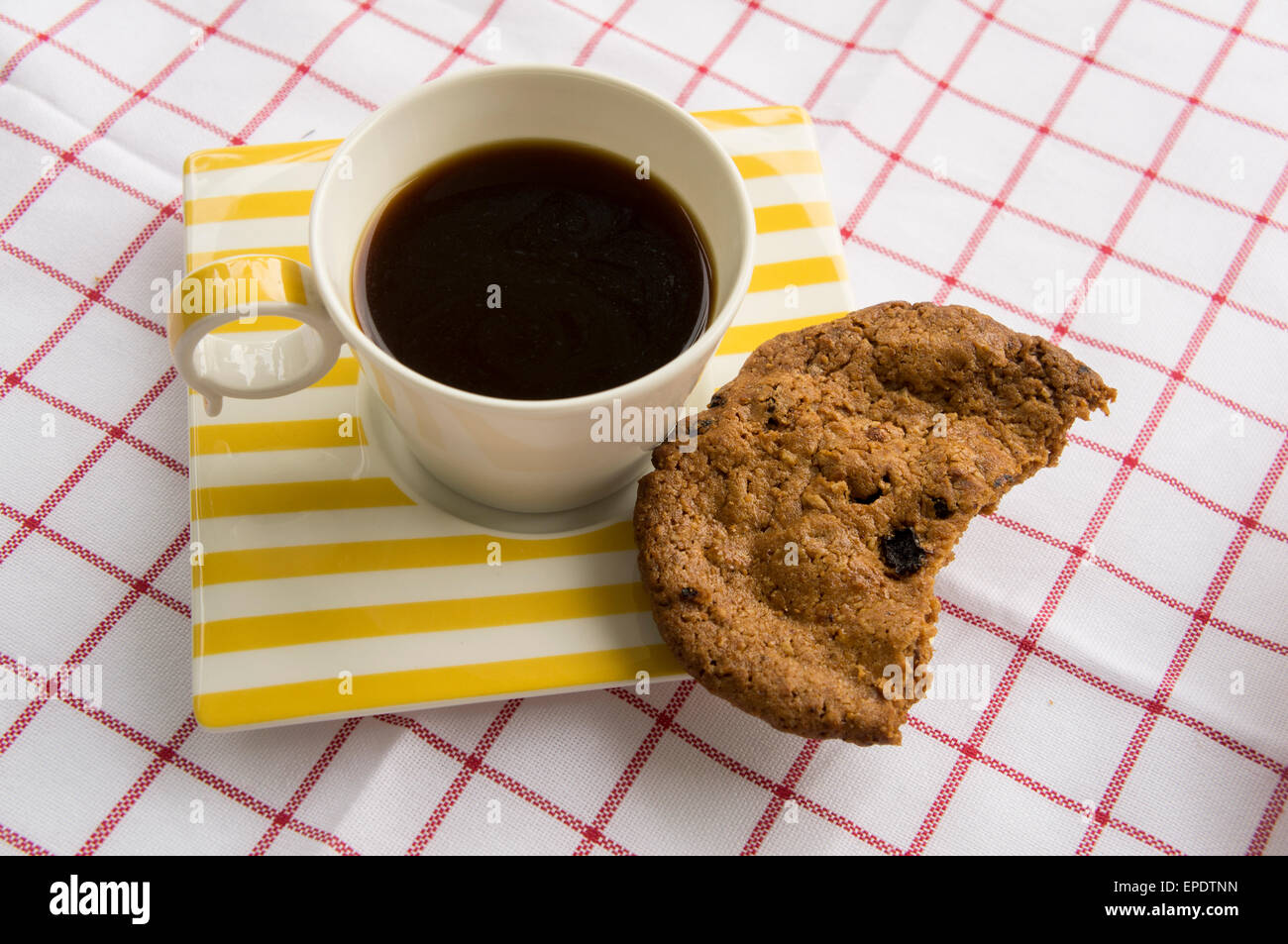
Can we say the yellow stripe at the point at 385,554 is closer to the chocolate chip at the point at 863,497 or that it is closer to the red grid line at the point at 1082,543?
the chocolate chip at the point at 863,497

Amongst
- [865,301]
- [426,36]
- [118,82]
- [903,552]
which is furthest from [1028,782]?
[118,82]

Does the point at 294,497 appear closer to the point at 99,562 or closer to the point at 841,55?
the point at 99,562

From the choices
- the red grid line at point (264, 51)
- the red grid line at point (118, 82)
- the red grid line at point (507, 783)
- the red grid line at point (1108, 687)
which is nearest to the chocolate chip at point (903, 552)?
the red grid line at point (1108, 687)

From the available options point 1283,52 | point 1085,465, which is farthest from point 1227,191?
point 1085,465

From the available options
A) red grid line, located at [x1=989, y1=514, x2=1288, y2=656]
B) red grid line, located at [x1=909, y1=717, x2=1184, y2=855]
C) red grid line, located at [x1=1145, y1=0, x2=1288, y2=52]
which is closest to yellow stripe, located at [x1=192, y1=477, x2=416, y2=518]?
red grid line, located at [x1=909, y1=717, x2=1184, y2=855]

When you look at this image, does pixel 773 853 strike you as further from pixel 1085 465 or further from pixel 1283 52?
pixel 1283 52
